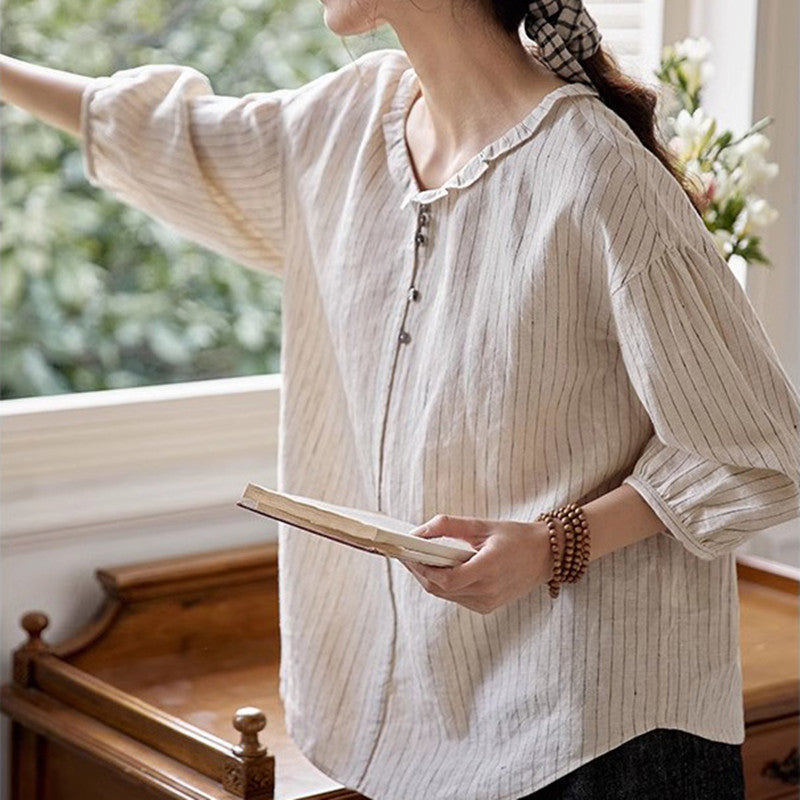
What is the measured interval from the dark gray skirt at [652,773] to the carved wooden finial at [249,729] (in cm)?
30

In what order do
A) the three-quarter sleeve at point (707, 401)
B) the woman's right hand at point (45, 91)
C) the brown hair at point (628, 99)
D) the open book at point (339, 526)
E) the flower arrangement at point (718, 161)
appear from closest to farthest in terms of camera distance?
the open book at point (339, 526)
the three-quarter sleeve at point (707, 401)
the brown hair at point (628, 99)
the woman's right hand at point (45, 91)
the flower arrangement at point (718, 161)

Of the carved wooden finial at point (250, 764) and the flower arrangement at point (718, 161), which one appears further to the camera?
the flower arrangement at point (718, 161)

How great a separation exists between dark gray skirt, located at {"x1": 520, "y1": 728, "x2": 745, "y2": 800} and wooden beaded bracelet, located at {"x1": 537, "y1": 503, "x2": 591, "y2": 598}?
17 centimetres

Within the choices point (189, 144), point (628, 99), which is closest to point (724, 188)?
point (628, 99)

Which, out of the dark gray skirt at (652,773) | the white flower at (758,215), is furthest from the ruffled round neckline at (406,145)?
the white flower at (758,215)

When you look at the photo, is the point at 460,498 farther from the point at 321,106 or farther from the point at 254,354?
the point at 254,354

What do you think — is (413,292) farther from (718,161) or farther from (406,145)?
(718,161)

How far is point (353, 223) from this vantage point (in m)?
1.56

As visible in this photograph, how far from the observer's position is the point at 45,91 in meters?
1.71

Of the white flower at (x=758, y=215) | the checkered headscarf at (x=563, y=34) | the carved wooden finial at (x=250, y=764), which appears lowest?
the carved wooden finial at (x=250, y=764)

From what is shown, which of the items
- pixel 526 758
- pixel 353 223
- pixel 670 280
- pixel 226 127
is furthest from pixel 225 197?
pixel 526 758

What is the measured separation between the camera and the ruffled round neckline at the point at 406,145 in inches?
Result: 55.3

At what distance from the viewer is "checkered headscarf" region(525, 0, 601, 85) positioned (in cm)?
139

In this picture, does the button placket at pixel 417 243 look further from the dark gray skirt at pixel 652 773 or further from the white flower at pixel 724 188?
the white flower at pixel 724 188
